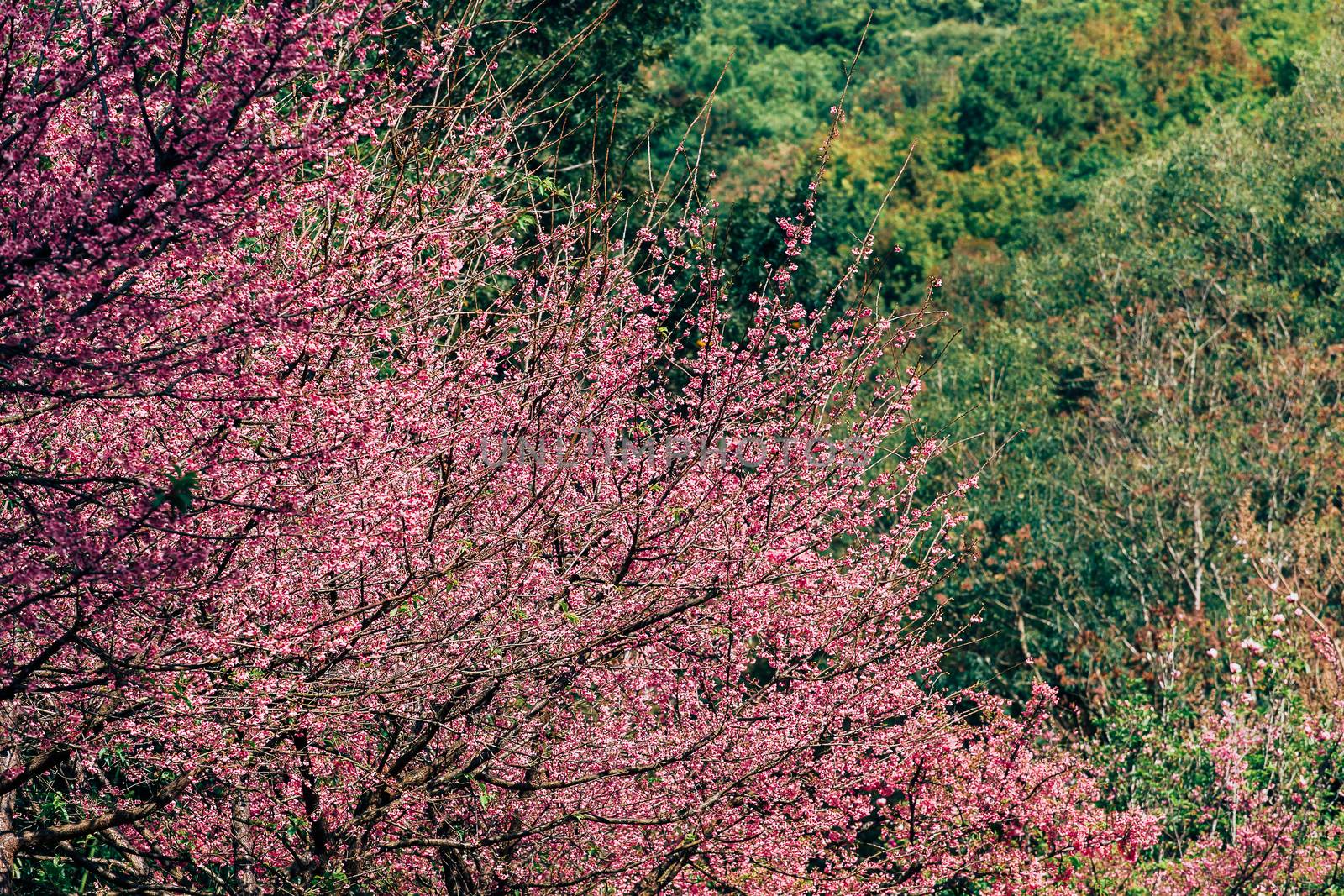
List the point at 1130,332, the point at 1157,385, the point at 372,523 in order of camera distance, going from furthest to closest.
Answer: the point at 1130,332
the point at 1157,385
the point at 372,523

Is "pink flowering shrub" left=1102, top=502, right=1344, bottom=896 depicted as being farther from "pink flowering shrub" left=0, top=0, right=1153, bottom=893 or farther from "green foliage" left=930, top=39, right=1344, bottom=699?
"green foliage" left=930, top=39, right=1344, bottom=699

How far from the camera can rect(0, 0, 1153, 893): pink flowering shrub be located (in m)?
4.52

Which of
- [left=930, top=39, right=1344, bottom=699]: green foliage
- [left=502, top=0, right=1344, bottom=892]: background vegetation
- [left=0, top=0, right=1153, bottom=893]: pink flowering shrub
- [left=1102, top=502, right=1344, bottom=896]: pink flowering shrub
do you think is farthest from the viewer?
[left=930, top=39, right=1344, bottom=699]: green foliage

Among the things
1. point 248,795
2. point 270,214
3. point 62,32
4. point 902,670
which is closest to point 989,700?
point 902,670

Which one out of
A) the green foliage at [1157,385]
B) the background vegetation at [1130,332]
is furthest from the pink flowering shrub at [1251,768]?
the green foliage at [1157,385]

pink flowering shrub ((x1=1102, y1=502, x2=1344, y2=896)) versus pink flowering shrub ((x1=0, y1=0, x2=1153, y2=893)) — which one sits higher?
pink flowering shrub ((x1=0, y1=0, x2=1153, y2=893))

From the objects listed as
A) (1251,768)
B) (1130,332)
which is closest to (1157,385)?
(1130,332)

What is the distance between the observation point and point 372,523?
620cm

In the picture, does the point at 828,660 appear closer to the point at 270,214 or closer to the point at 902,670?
the point at 902,670

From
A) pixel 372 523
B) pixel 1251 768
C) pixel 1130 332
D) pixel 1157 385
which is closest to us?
pixel 372 523

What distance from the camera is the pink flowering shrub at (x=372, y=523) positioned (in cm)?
452

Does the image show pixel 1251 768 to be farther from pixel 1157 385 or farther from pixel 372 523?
pixel 1157 385

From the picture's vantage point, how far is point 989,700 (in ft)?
36.1

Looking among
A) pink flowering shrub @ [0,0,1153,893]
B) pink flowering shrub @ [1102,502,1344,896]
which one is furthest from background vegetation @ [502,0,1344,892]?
pink flowering shrub @ [0,0,1153,893]
